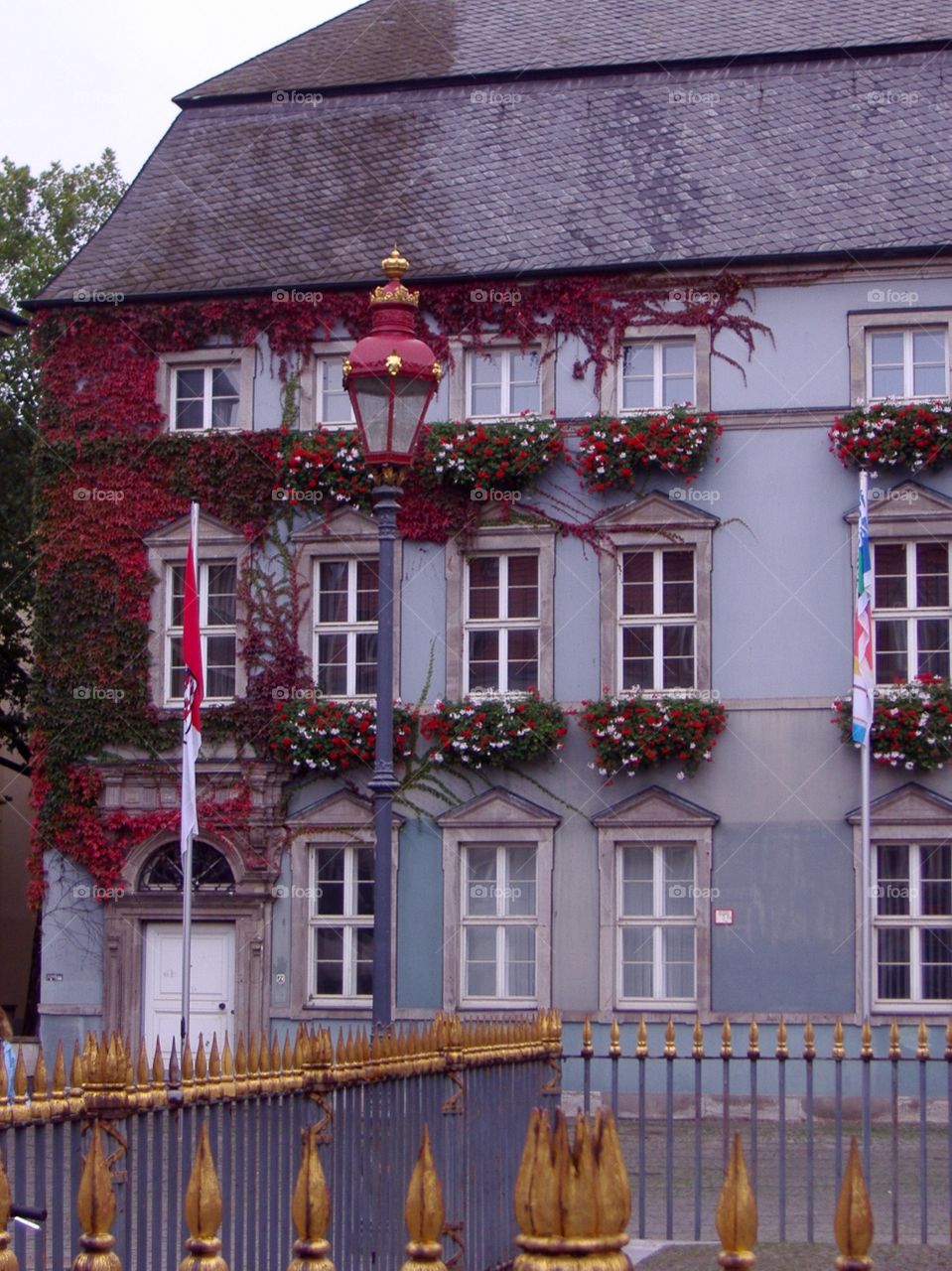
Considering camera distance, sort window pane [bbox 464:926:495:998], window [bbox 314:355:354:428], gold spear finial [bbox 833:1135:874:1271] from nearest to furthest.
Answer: gold spear finial [bbox 833:1135:874:1271]
window pane [bbox 464:926:495:998]
window [bbox 314:355:354:428]

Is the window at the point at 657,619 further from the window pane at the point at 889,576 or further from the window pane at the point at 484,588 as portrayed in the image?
the window pane at the point at 889,576

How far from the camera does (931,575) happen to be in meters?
22.8

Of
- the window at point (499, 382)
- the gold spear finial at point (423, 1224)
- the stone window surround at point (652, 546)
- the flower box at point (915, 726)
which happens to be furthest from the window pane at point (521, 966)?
the gold spear finial at point (423, 1224)

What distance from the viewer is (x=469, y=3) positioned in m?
29.6

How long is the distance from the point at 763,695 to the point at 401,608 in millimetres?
4409

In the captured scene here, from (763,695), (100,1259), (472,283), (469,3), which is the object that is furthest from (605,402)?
(100,1259)

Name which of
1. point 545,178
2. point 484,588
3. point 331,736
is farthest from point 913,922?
point 545,178

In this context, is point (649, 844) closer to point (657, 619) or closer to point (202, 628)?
point (657, 619)

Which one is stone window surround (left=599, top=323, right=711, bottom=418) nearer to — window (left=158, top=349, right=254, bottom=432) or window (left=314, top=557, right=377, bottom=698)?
window (left=314, top=557, right=377, bottom=698)

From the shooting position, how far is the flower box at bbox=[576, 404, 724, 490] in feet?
75.7

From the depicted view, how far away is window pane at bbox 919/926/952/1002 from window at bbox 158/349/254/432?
396 inches

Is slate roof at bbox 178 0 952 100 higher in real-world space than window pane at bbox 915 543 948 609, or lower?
higher

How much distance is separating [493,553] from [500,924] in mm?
4261

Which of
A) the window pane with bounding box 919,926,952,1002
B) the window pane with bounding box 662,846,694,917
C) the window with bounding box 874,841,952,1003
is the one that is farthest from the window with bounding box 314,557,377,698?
the window pane with bounding box 919,926,952,1002
